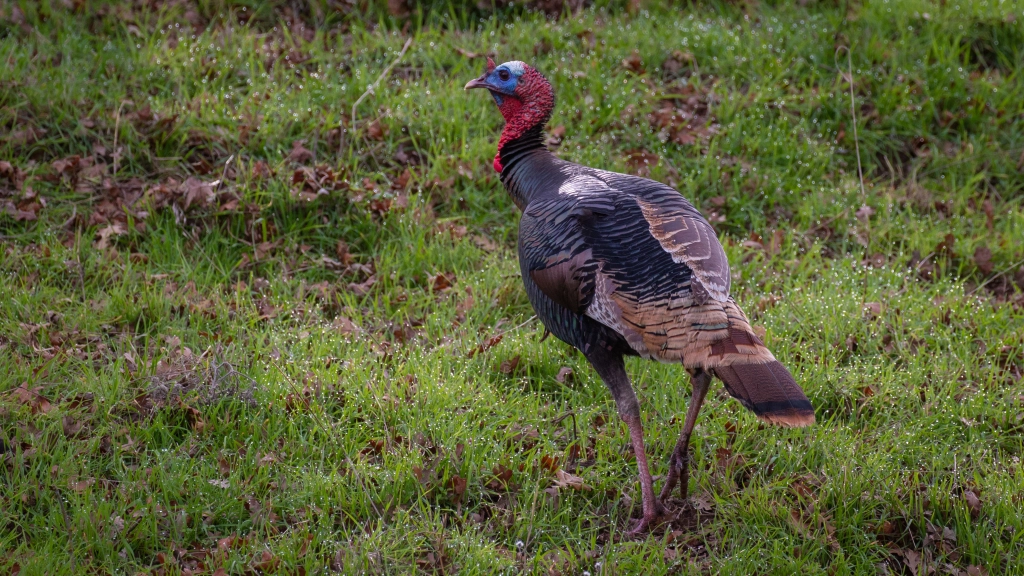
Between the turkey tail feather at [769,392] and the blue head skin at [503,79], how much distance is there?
2092 millimetres

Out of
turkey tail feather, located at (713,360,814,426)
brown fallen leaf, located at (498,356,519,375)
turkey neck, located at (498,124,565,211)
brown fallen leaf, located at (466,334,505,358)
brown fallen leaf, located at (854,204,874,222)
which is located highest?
turkey neck, located at (498,124,565,211)

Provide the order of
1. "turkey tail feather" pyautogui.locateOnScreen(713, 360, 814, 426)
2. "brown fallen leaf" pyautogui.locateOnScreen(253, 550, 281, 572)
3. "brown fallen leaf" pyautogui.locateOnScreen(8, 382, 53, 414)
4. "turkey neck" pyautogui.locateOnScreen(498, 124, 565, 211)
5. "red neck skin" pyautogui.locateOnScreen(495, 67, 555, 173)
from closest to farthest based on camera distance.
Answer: "turkey tail feather" pyautogui.locateOnScreen(713, 360, 814, 426) < "brown fallen leaf" pyautogui.locateOnScreen(253, 550, 281, 572) < "brown fallen leaf" pyautogui.locateOnScreen(8, 382, 53, 414) < "turkey neck" pyautogui.locateOnScreen(498, 124, 565, 211) < "red neck skin" pyautogui.locateOnScreen(495, 67, 555, 173)

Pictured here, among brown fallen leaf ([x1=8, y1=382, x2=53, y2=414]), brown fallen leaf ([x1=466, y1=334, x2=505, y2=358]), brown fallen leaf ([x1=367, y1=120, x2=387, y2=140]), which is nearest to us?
brown fallen leaf ([x1=8, y1=382, x2=53, y2=414])

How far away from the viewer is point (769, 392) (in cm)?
323

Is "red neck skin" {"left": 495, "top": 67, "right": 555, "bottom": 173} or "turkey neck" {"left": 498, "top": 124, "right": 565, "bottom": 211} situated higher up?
"red neck skin" {"left": 495, "top": 67, "right": 555, "bottom": 173}

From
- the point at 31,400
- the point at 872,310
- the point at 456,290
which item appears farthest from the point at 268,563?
the point at 872,310

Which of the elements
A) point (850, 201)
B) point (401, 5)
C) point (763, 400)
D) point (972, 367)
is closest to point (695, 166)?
point (850, 201)

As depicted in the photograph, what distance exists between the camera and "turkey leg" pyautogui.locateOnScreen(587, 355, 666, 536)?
3877 millimetres

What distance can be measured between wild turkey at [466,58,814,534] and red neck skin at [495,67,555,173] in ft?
1.16

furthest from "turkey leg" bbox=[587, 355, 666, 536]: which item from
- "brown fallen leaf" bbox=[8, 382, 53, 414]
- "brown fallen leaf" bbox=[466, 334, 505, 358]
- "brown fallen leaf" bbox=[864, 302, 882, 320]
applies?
"brown fallen leaf" bbox=[8, 382, 53, 414]

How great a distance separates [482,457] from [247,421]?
1.11 m

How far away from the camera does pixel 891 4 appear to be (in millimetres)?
7426

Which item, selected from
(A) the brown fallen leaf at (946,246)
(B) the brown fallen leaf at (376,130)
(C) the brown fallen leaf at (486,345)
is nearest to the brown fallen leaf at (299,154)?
(B) the brown fallen leaf at (376,130)

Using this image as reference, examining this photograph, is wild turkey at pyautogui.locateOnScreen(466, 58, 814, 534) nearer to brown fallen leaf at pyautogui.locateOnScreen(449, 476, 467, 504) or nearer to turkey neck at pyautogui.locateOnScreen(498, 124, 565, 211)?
turkey neck at pyautogui.locateOnScreen(498, 124, 565, 211)
